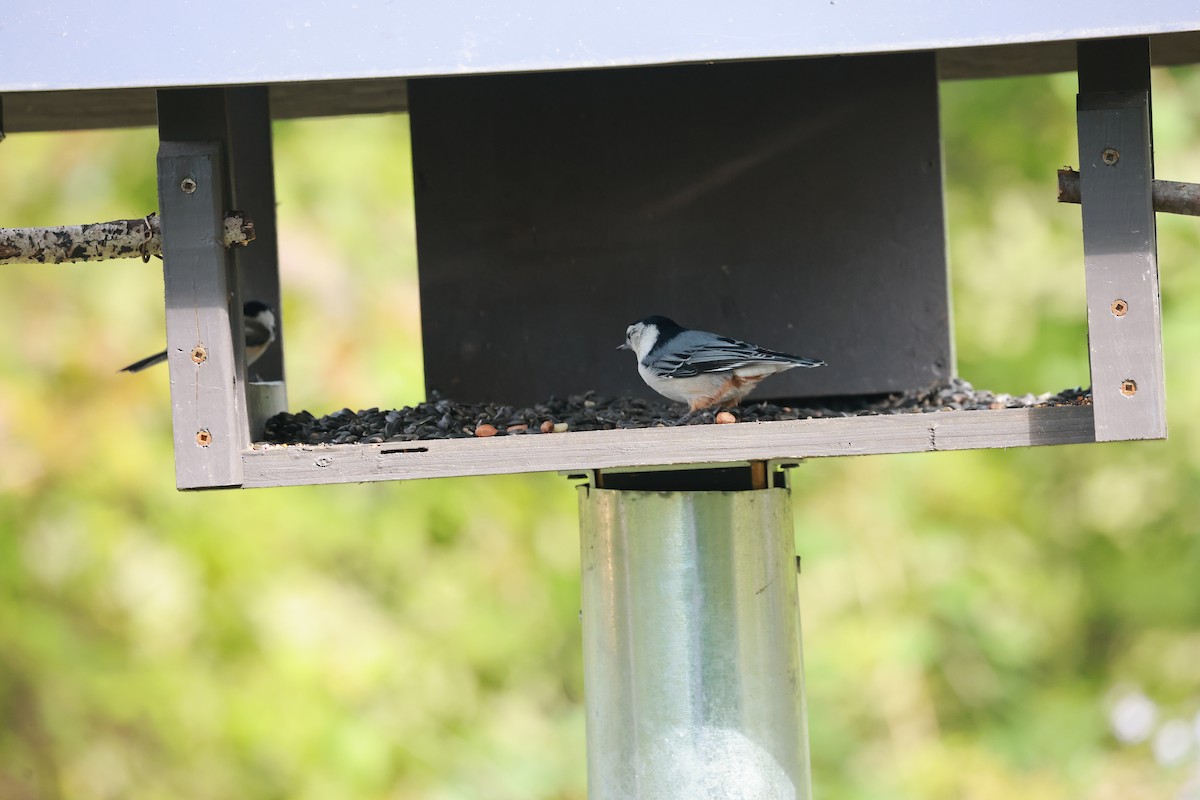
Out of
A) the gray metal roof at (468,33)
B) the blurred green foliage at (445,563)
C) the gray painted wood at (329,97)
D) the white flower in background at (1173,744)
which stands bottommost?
the white flower in background at (1173,744)

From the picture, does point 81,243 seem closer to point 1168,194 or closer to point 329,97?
point 329,97

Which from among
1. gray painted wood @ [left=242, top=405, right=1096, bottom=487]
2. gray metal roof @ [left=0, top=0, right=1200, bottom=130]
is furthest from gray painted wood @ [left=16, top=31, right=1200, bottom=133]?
gray painted wood @ [left=242, top=405, right=1096, bottom=487]

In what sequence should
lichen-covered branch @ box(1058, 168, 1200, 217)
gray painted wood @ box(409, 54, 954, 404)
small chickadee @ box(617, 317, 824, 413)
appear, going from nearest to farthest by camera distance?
1. lichen-covered branch @ box(1058, 168, 1200, 217)
2. small chickadee @ box(617, 317, 824, 413)
3. gray painted wood @ box(409, 54, 954, 404)

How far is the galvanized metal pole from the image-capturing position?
95.1 inches

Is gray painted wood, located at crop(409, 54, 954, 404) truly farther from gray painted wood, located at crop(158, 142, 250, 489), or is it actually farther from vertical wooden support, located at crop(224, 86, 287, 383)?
gray painted wood, located at crop(158, 142, 250, 489)

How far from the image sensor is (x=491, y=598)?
5.28 meters

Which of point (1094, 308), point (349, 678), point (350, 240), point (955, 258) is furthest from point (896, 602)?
point (1094, 308)

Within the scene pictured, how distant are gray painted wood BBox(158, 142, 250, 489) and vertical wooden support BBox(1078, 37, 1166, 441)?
1.44 meters

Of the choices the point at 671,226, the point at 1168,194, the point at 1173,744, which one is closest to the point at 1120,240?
the point at 1168,194

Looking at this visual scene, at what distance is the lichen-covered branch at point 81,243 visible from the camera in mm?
2443

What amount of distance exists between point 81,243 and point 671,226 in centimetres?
130

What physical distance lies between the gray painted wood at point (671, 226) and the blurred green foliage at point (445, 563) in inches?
58.7

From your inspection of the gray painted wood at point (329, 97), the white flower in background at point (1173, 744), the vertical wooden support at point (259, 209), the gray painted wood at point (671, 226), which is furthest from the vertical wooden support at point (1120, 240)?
the white flower in background at point (1173, 744)

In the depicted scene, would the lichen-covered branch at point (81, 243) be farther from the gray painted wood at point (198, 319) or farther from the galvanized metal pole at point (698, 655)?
the galvanized metal pole at point (698, 655)
